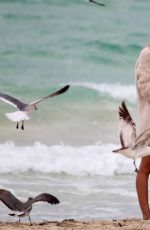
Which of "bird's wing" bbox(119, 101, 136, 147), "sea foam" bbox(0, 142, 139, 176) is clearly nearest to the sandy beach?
"bird's wing" bbox(119, 101, 136, 147)

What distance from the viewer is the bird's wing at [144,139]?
336cm

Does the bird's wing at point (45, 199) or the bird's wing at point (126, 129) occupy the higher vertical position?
the bird's wing at point (126, 129)

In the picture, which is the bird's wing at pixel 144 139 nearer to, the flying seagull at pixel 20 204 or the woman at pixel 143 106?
the woman at pixel 143 106

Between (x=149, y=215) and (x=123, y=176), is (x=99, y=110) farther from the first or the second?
(x=149, y=215)

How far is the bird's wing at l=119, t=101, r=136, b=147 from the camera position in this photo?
3712mm

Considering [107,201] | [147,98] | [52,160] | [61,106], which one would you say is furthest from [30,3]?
[147,98]

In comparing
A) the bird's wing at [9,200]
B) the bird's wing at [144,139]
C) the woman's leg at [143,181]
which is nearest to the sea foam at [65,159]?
the bird's wing at [9,200]

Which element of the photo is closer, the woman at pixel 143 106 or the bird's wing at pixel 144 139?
the bird's wing at pixel 144 139

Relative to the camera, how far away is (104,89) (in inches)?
320

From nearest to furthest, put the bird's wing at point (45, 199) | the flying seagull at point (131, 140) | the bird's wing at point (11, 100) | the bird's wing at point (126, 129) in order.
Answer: the flying seagull at point (131, 140)
the bird's wing at point (126, 129)
the bird's wing at point (45, 199)
the bird's wing at point (11, 100)

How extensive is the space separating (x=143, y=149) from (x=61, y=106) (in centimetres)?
450

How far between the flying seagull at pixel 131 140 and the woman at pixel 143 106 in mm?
78

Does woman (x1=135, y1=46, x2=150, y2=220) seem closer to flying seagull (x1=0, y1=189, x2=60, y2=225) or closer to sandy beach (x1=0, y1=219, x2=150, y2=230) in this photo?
sandy beach (x1=0, y1=219, x2=150, y2=230)

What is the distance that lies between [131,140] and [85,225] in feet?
1.61
